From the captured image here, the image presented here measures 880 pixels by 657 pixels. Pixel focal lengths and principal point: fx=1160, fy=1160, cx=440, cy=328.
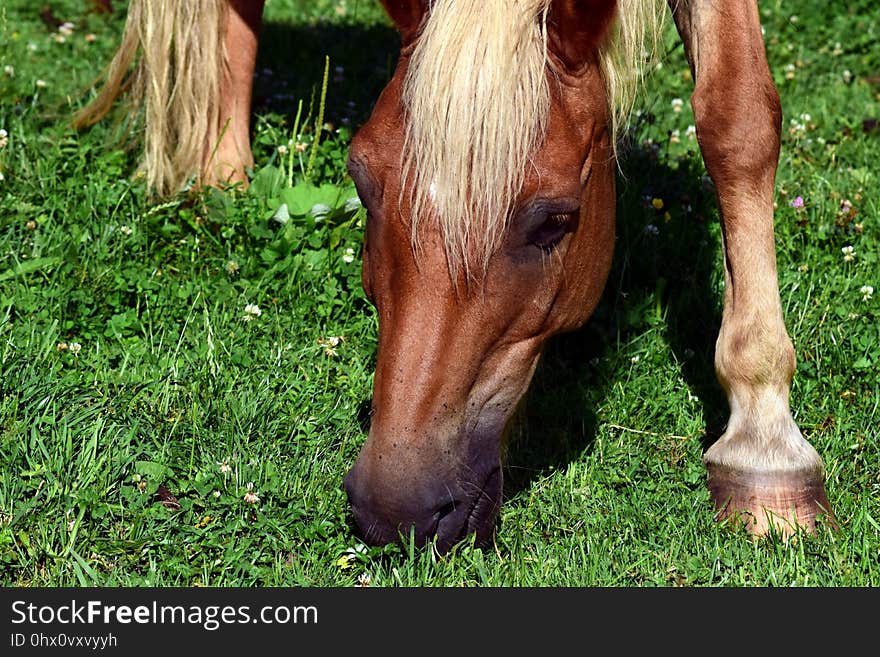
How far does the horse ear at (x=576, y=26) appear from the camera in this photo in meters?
2.88

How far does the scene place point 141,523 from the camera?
3.15m

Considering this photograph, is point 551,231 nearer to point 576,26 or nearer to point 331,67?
point 576,26

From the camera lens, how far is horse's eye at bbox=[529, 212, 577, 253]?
2.88m

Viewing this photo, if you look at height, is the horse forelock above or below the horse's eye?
above

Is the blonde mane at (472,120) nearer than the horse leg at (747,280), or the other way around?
the blonde mane at (472,120)

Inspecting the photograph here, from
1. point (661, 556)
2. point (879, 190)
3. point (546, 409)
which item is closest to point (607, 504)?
point (661, 556)

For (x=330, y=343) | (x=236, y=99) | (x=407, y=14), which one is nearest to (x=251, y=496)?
(x=330, y=343)

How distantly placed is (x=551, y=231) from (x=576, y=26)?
52 cm

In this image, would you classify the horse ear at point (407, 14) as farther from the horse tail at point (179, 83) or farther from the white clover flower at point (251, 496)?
the horse tail at point (179, 83)

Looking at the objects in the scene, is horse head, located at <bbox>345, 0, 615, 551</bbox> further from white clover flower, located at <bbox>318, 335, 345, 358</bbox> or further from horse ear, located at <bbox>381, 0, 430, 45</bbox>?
white clover flower, located at <bbox>318, 335, 345, 358</bbox>

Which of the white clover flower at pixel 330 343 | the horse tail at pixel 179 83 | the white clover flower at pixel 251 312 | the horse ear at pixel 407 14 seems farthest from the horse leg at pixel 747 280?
the horse tail at pixel 179 83

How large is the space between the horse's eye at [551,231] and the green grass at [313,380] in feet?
2.69

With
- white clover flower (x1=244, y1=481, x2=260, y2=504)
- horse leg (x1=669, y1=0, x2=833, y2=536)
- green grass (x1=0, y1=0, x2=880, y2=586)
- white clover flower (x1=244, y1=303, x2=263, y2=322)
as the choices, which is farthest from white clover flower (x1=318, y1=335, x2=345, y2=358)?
horse leg (x1=669, y1=0, x2=833, y2=536)

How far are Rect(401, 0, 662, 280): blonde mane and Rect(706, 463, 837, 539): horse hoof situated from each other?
43.2 inches
